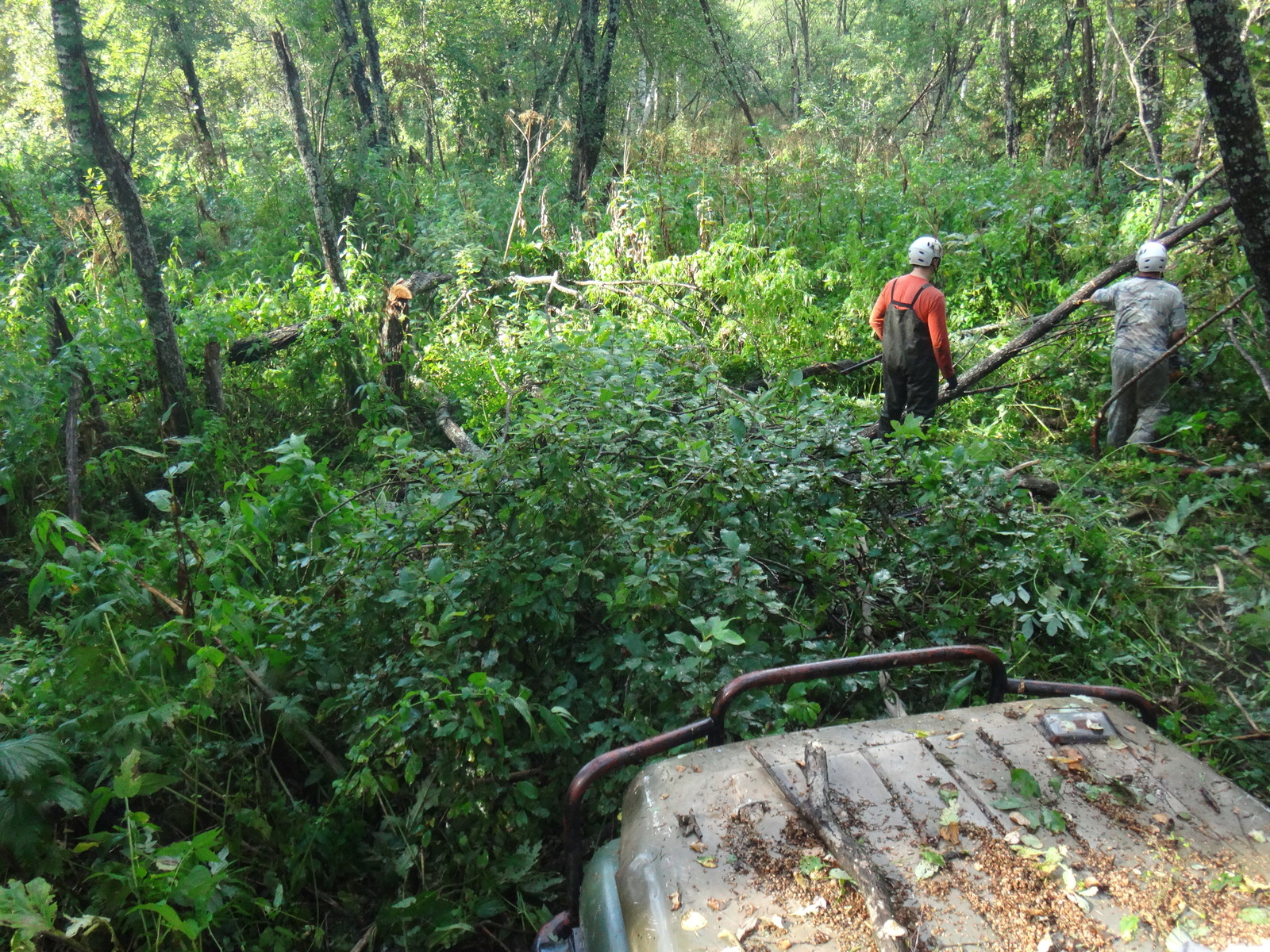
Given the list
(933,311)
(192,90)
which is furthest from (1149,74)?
(192,90)

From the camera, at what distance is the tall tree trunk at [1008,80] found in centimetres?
1559

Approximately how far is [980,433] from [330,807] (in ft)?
19.2

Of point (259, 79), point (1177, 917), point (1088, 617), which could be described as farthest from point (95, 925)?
point (259, 79)

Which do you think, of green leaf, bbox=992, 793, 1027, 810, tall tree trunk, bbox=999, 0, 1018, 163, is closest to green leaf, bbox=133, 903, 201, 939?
green leaf, bbox=992, 793, 1027, 810

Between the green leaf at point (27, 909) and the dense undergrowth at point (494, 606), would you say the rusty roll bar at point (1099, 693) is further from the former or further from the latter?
the green leaf at point (27, 909)

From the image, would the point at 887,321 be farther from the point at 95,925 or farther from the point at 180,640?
the point at 95,925

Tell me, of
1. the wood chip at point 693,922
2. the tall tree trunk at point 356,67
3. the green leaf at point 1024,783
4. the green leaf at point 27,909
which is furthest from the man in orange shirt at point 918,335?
the tall tree trunk at point 356,67

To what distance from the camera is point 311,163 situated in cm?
914

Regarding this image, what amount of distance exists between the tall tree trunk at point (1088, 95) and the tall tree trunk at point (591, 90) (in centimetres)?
702

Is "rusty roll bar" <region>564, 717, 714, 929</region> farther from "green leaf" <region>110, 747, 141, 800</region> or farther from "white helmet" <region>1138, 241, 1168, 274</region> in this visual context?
"white helmet" <region>1138, 241, 1168, 274</region>

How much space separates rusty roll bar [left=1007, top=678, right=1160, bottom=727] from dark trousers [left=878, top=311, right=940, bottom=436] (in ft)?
14.6

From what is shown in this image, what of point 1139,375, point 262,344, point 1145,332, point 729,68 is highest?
point 729,68

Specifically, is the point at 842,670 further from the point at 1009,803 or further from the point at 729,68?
the point at 729,68

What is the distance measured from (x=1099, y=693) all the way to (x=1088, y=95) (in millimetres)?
13000
